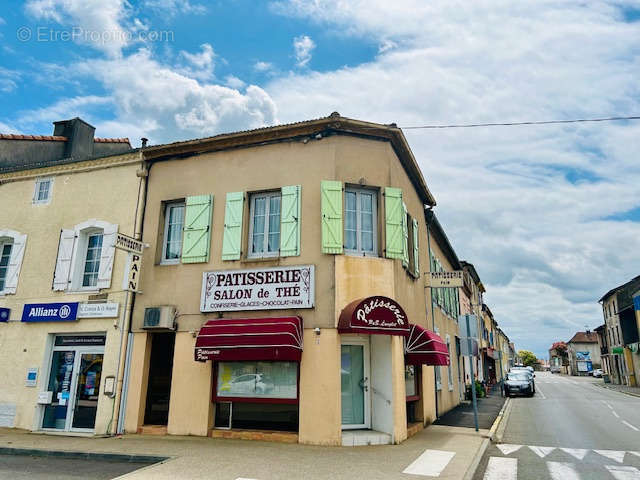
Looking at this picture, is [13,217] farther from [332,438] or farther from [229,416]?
[332,438]

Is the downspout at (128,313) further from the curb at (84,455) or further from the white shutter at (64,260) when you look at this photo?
the white shutter at (64,260)

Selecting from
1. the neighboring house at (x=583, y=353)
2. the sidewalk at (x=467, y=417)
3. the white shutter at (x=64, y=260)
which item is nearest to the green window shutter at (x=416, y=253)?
the sidewalk at (x=467, y=417)

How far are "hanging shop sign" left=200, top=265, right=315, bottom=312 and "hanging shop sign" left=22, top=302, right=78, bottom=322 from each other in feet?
12.6

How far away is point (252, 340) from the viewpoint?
951cm

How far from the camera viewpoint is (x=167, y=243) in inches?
471

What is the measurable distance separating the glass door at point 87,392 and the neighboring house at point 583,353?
298 feet

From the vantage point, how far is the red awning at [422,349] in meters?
10.8

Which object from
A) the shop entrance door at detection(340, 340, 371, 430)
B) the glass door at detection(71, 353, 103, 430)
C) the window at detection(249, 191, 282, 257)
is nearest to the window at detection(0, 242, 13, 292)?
the glass door at detection(71, 353, 103, 430)

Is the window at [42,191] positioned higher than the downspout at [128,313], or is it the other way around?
the window at [42,191]

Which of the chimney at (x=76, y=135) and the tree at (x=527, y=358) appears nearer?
the chimney at (x=76, y=135)

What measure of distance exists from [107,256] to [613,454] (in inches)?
500

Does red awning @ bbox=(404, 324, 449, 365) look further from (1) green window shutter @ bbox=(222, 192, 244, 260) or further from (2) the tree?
(2) the tree

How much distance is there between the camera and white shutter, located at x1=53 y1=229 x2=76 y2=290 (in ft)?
40.3

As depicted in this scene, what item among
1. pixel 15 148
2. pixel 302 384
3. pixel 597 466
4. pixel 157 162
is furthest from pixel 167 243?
pixel 597 466
